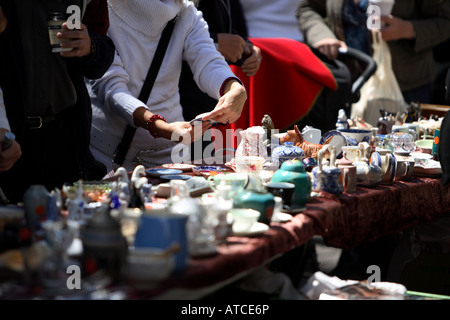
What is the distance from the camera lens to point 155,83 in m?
3.01

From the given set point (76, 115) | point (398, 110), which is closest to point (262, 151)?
point (76, 115)

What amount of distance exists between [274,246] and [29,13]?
123 cm

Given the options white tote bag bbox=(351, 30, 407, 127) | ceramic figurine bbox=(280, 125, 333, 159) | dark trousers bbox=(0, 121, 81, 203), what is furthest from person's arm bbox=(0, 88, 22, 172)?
white tote bag bbox=(351, 30, 407, 127)

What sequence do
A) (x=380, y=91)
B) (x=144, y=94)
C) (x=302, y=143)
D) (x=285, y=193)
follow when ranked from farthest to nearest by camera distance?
(x=380, y=91) → (x=144, y=94) → (x=302, y=143) → (x=285, y=193)

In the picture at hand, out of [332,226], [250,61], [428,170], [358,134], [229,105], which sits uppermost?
[250,61]

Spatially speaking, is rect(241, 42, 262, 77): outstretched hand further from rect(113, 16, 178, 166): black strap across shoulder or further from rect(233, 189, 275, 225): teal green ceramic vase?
rect(233, 189, 275, 225): teal green ceramic vase

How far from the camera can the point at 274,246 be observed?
5.90 ft

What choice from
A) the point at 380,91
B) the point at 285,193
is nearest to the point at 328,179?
the point at 285,193

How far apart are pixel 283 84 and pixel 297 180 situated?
89.0 inches

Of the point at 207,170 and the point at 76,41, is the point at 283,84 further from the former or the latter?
the point at 76,41

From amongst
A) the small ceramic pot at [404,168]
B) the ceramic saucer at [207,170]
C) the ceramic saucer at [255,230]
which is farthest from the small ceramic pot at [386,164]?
the ceramic saucer at [255,230]

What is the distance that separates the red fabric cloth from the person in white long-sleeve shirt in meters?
1.08

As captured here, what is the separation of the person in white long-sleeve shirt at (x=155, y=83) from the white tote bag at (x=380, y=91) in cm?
179

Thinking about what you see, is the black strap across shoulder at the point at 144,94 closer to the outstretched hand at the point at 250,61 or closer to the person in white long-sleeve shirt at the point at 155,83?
the person in white long-sleeve shirt at the point at 155,83
